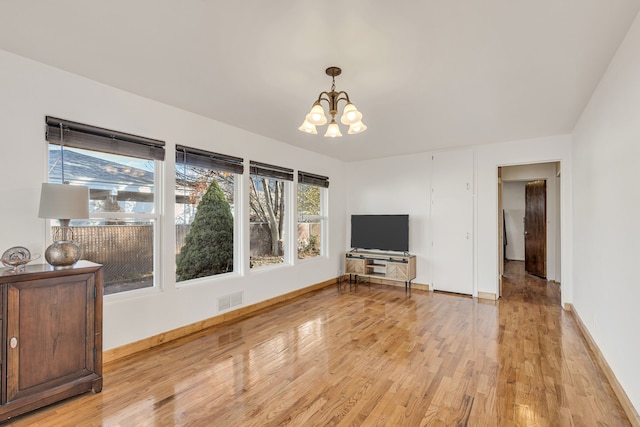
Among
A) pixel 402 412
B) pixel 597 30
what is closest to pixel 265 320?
pixel 402 412

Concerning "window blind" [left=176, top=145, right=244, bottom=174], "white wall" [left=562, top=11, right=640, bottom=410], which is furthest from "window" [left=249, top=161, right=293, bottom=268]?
"white wall" [left=562, top=11, right=640, bottom=410]

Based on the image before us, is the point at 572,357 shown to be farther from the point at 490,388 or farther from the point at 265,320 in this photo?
the point at 265,320

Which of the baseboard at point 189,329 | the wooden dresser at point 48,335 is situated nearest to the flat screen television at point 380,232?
the baseboard at point 189,329

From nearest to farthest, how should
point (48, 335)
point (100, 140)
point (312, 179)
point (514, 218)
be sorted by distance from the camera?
point (48, 335) → point (100, 140) → point (312, 179) → point (514, 218)

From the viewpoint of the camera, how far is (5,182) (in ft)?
7.38

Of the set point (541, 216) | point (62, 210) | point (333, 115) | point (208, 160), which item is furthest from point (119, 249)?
point (541, 216)

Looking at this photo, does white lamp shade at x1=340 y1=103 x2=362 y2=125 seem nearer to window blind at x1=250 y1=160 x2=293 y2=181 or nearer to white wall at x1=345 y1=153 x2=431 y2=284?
window blind at x1=250 y1=160 x2=293 y2=181

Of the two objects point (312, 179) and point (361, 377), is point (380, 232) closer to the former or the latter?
point (312, 179)

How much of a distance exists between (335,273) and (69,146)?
4.52 metres

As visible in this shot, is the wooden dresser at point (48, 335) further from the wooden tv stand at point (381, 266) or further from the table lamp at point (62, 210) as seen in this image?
the wooden tv stand at point (381, 266)

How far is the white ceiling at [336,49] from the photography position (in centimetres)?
178

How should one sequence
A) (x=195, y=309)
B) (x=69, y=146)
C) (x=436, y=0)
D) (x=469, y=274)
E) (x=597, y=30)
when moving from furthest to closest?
1. (x=469, y=274)
2. (x=195, y=309)
3. (x=69, y=146)
4. (x=597, y=30)
5. (x=436, y=0)

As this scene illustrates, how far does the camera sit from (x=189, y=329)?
3.40 metres

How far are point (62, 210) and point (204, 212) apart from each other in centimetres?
167
